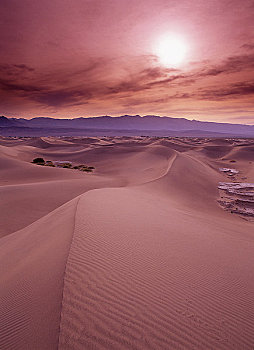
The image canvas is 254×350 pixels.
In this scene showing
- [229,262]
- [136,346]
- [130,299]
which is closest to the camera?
[136,346]

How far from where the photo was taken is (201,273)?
371 cm

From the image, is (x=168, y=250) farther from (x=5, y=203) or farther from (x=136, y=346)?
(x=5, y=203)

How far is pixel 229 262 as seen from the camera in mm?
4344

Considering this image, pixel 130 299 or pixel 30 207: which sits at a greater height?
pixel 130 299

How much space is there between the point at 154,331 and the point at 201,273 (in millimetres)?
1707

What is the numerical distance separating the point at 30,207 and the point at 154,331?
8767 mm

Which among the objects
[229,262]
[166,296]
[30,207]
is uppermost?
[166,296]

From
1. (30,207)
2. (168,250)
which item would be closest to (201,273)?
(168,250)

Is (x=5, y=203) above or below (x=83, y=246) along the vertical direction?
below

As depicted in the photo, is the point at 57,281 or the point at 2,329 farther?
the point at 57,281

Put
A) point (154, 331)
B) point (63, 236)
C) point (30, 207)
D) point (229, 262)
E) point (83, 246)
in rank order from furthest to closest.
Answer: point (30, 207), point (63, 236), point (229, 262), point (83, 246), point (154, 331)

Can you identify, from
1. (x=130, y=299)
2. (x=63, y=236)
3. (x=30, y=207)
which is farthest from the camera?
(x=30, y=207)

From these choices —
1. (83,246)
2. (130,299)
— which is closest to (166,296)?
(130,299)

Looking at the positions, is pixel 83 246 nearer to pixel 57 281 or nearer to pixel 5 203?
pixel 57 281
